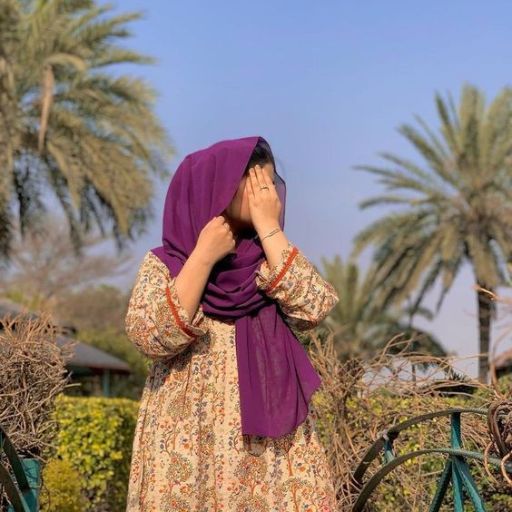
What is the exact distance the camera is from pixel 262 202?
2.60 meters

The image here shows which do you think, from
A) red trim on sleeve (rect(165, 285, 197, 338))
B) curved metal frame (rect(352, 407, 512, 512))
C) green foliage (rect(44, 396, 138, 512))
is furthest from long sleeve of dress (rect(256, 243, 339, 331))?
green foliage (rect(44, 396, 138, 512))

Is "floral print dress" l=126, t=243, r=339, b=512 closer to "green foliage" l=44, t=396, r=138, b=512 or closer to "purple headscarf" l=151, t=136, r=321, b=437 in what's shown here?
"purple headscarf" l=151, t=136, r=321, b=437

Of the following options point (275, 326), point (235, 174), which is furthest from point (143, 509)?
point (235, 174)

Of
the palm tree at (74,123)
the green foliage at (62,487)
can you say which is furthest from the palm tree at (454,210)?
A: the green foliage at (62,487)

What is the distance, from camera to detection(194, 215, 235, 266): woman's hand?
2.49 meters

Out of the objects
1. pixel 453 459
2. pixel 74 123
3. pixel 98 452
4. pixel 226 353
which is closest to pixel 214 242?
pixel 226 353

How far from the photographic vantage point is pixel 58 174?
15945mm

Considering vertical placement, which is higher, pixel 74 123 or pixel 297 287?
pixel 74 123

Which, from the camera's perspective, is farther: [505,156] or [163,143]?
[505,156]

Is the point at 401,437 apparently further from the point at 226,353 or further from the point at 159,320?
the point at 159,320

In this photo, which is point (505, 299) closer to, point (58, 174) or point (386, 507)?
point (386, 507)

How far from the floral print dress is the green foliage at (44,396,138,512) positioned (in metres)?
5.61

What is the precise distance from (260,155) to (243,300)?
1.42 ft

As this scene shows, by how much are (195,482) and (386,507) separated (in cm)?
126
